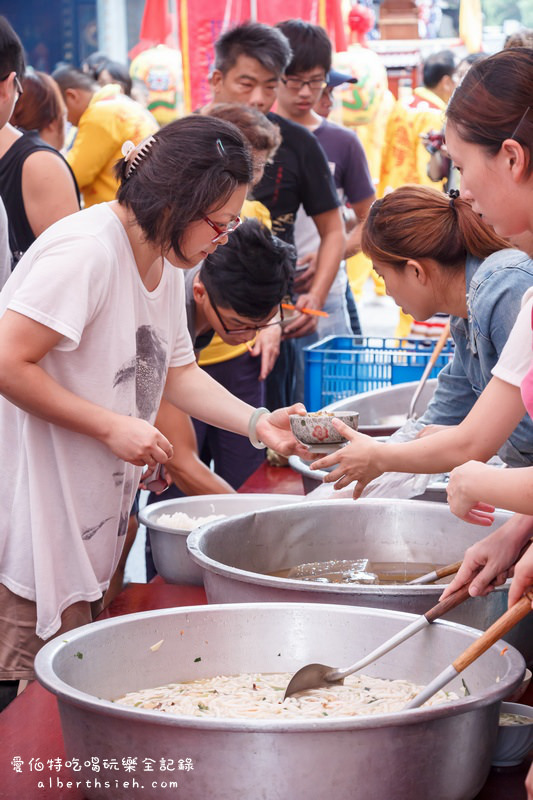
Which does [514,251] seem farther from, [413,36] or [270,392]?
[413,36]

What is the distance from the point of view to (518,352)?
1326 millimetres

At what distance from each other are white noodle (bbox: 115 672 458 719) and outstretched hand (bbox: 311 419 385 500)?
479 mm

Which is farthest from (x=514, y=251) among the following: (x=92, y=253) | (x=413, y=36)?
(x=413, y=36)

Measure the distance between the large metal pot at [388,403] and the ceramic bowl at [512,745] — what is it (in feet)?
5.73

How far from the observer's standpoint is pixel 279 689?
1313 millimetres

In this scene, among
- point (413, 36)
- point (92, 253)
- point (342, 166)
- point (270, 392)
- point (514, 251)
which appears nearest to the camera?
point (92, 253)

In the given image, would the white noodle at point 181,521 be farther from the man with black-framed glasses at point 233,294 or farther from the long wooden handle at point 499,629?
the long wooden handle at point 499,629

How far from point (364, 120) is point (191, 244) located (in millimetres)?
6672

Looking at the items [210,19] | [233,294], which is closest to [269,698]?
[233,294]

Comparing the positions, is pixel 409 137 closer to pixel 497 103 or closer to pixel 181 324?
pixel 181 324

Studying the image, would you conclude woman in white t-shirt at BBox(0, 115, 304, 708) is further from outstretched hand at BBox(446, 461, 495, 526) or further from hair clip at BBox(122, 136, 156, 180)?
outstretched hand at BBox(446, 461, 495, 526)

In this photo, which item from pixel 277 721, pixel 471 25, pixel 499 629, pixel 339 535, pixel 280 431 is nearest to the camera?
pixel 277 721

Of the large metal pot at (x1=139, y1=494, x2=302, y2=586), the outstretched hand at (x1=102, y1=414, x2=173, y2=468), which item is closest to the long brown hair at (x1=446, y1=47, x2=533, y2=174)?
the outstretched hand at (x1=102, y1=414, x2=173, y2=468)

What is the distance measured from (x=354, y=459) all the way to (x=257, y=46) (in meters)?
2.08
